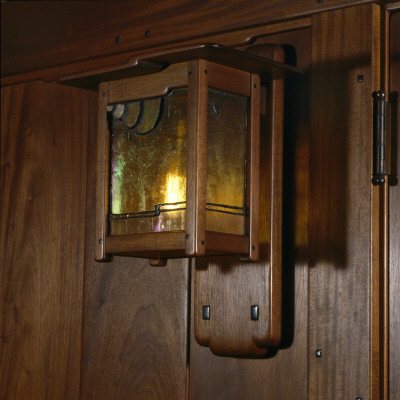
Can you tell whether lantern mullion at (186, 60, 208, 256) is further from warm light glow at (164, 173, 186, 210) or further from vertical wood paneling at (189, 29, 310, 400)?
vertical wood paneling at (189, 29, 310, 400)

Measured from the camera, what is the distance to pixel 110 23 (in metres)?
1.75

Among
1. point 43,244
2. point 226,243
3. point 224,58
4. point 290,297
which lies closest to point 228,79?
point 224,58

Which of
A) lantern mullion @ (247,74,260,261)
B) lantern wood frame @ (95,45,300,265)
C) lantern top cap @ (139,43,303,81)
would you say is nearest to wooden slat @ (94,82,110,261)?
lantern wood frame @ (95,45,300,265)

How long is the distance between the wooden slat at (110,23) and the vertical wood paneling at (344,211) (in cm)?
8

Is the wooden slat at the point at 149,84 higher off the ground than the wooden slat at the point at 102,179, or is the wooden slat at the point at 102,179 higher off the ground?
the wooden slat at the point at 149,84

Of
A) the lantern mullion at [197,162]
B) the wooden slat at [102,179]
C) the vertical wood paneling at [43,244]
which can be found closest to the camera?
the lantern mullion at [197,162]

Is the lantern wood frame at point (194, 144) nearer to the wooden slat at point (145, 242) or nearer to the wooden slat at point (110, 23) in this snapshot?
the wooden slat at point (145, 242)

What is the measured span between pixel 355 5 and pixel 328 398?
2.10ft

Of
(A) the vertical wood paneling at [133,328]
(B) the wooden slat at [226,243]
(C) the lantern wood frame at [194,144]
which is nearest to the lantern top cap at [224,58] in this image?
(C) the lantern wood frame at [194,144]

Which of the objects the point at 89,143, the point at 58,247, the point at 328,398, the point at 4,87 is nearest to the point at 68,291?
the point at 58,247

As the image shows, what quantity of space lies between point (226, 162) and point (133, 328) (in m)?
0.46

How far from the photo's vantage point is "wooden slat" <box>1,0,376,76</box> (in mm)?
1524

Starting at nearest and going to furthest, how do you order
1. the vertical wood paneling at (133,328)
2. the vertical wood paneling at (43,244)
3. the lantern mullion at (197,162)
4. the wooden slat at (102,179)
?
the lantern mullion at (197,162)
the wooden slat at (102,179)
the vertical wood paneling at (133,328)
the vertical wood paneling at (43,244)

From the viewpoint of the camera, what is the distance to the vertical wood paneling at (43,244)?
174cm
